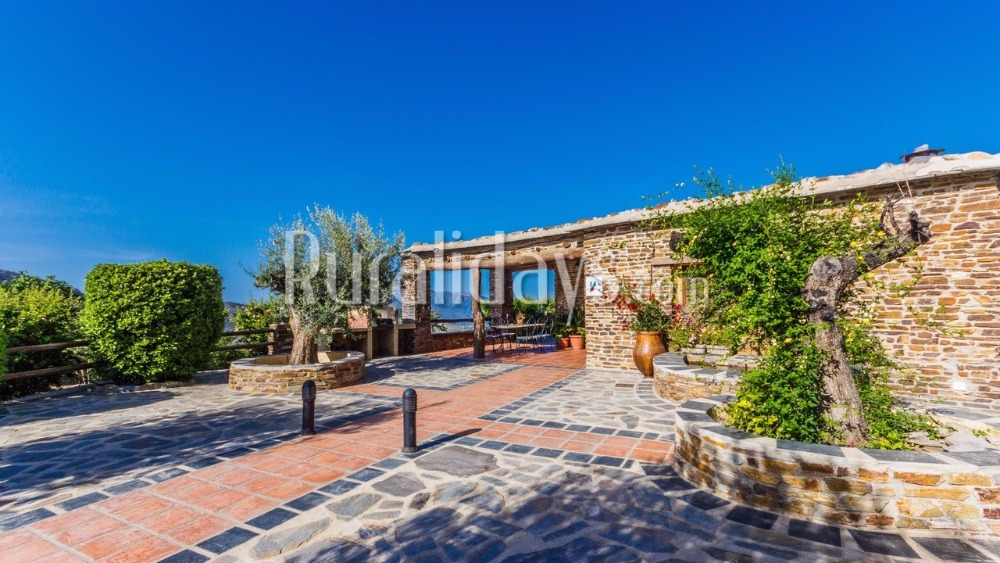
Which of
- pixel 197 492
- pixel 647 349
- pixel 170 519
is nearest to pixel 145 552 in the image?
pixel 170 519

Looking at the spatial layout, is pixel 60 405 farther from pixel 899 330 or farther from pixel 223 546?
pixel 899 330

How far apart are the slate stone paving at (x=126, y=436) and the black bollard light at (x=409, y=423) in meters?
1.56

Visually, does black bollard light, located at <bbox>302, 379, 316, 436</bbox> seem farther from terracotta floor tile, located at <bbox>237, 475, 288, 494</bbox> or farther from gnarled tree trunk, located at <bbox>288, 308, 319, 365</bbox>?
gnarled tree trunk, located at <bbox>288, 308, 319, 365</bbox>

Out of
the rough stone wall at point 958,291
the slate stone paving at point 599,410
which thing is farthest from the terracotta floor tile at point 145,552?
the rough stone wall at point 958,291

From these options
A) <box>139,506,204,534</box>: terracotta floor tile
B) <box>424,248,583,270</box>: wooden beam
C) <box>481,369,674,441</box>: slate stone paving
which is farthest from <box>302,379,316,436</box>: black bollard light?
<box>424,248,583,270</box>: wooden beam

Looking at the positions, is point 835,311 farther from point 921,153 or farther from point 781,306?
point 921,153

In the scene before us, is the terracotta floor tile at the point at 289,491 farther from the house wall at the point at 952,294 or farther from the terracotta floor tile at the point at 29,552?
the house wall at the point at 952,294

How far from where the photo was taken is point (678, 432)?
3844 mm

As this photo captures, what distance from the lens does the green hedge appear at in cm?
780

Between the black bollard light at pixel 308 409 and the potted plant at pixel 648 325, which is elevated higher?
the potted plant at pixel 648 325

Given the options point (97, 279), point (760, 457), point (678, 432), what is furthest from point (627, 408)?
point (97, 279)

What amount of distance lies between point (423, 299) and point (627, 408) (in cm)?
827

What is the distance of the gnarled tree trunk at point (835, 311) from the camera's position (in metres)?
3.37

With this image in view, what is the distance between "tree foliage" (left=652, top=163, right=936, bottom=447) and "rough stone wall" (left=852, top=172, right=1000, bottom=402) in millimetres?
3510
